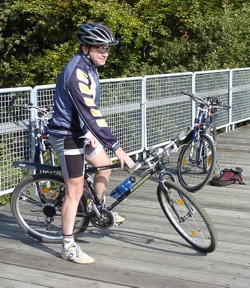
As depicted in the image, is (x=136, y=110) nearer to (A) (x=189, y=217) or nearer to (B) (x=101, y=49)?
(A) (x=189, y=217)

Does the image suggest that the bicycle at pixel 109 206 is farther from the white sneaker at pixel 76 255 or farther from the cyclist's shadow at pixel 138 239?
the white sneaker at pixel 76 255

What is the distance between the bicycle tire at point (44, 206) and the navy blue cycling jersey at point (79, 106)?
53cm

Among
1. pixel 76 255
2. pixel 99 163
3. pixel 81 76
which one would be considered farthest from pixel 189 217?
pixel 81 76

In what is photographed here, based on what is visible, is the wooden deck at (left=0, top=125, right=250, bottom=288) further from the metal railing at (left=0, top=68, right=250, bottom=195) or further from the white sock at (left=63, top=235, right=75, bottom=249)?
the metal railing at (left=0, top=68, right=250, bottom=195)

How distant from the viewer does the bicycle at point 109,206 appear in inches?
211

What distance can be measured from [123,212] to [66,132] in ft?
6.88

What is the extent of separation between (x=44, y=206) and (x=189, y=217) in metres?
1.27

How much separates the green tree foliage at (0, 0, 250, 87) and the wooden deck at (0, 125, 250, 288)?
8383 mm

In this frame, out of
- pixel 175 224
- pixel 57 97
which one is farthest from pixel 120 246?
pixel 57 97

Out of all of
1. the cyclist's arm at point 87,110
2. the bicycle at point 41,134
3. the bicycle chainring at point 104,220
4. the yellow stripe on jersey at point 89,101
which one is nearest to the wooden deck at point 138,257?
the bicycle chainring at point 104,220

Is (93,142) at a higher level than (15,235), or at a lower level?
higher

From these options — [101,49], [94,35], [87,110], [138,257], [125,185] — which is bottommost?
[138,257]

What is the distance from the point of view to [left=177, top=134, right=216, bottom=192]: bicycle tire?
317 inches

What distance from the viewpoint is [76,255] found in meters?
5.22
